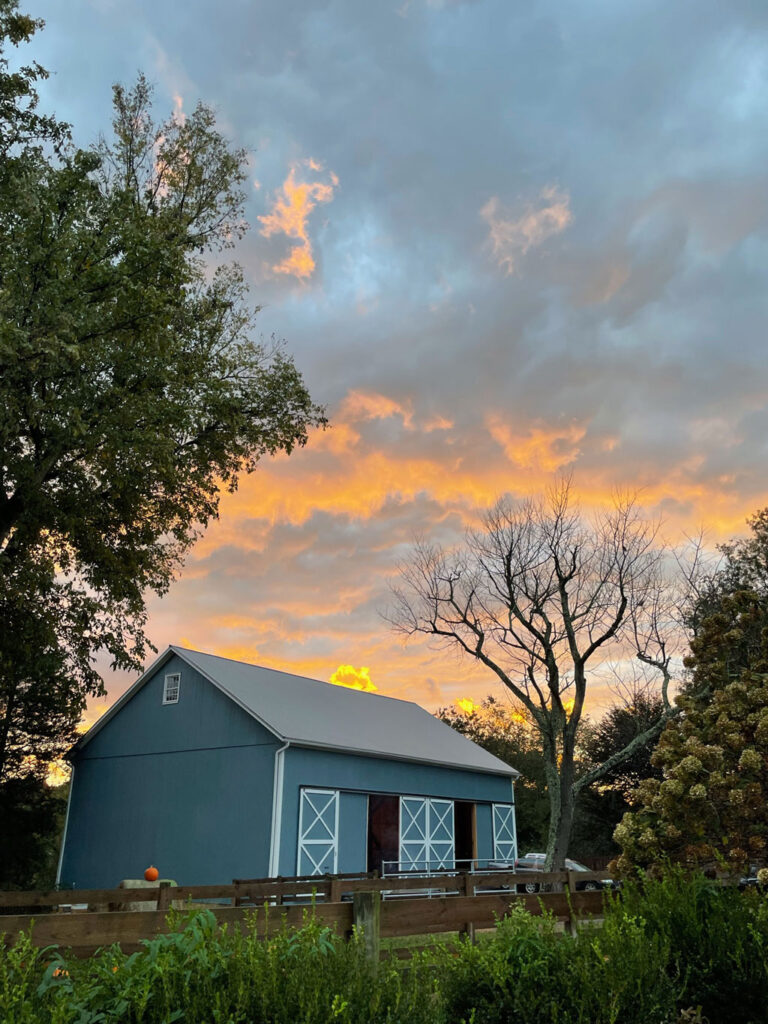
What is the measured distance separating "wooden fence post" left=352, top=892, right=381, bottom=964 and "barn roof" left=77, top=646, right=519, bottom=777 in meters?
13.0

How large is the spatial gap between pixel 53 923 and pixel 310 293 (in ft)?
45.4

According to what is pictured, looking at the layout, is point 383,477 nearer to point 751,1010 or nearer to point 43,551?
point 43,551

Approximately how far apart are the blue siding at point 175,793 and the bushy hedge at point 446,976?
13677 mm

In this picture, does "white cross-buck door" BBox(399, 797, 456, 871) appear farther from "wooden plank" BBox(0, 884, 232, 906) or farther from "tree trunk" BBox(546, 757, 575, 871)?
"wooden plank" BBox(0, 884, 232, 906)

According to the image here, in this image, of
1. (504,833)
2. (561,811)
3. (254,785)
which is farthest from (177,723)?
(504,833)

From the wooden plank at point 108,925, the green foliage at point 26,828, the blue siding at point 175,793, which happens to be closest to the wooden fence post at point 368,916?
the wooden plank at point 108,925

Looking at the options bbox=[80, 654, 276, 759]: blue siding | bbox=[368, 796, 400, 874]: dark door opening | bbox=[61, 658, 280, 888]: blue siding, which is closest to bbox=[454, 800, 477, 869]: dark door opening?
bbox=[368, 796, 400, 874]: dark door opening

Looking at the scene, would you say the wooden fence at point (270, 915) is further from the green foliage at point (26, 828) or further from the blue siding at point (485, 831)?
the green foliage at point (26, 828)

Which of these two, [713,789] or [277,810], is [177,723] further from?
[713,789]

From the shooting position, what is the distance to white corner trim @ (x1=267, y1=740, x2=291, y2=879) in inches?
667

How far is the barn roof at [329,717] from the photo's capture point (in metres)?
19.1

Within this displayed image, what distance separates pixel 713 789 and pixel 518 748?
4160cm

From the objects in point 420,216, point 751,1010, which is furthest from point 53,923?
point 420,216

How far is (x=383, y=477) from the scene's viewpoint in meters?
19.5
